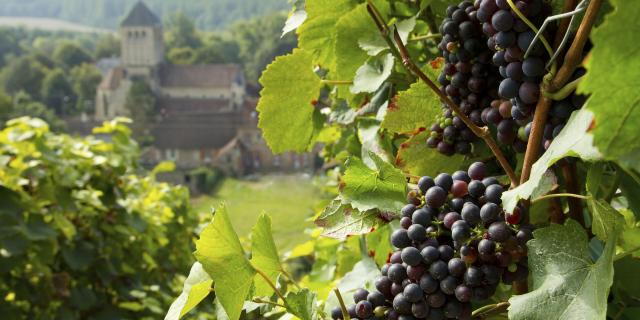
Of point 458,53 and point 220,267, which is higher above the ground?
point 458,53

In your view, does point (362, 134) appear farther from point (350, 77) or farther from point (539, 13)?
point (539, 13)

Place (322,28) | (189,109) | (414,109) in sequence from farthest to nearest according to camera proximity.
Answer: (189,109) < (322,28) < (414,109)

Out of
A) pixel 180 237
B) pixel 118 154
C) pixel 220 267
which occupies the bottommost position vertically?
pixel 180 237

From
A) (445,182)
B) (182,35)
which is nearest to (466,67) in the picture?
(445,182)

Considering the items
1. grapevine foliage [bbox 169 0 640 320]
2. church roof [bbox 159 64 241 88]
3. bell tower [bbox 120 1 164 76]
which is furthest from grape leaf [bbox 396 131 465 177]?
bell tower [bbox 120 1 164 76]

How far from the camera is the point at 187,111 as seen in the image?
41469 millimetres

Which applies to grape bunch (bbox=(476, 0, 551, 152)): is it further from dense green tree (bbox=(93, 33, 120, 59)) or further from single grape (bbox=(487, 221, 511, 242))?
dense green tree (bbox=(93, 33, 120, 59))

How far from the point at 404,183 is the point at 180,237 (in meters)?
2.97

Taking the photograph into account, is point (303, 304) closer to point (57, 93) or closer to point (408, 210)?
point (408, 210)

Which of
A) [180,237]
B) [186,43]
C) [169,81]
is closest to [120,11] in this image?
[186,43]

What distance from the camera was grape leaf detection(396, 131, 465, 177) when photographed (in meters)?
0.72

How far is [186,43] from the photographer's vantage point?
53812mm

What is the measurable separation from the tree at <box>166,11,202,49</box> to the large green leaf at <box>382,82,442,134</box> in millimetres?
53463

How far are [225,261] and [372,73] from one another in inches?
11.6
